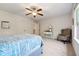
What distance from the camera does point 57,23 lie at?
171 centimetres

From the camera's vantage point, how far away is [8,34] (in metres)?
1.62

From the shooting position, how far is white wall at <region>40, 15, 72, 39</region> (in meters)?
1.68

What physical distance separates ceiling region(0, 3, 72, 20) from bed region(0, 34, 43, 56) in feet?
1.13

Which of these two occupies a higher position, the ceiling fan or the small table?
the ceiling fan

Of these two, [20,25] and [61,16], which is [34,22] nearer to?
[20,25]

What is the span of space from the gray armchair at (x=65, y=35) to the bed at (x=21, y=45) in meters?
0.32

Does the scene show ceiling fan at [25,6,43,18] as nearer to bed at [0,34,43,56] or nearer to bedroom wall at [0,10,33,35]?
bedroom wall at [0,10,33,35]

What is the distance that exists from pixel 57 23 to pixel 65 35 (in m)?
0.23

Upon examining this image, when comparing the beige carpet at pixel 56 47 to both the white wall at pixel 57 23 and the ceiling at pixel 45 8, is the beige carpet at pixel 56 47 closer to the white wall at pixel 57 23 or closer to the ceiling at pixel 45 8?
the white wall at pixel 57 23

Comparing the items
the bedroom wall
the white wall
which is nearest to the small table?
the white wall

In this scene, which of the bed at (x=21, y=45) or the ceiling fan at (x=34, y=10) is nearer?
the bed at (x=21, y=45)

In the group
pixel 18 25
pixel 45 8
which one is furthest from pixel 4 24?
pixel 45 8

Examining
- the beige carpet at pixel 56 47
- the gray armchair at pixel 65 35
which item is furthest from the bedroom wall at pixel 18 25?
the gray armchair at pixel 65 35

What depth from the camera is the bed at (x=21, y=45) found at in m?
1.38
